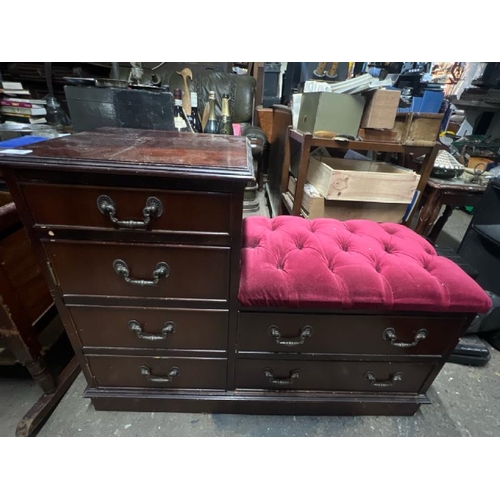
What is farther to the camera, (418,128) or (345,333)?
(418,128)

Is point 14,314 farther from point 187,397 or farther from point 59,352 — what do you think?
point 187,397

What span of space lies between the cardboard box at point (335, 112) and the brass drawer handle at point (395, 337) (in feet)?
3.32

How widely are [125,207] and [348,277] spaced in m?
0.59

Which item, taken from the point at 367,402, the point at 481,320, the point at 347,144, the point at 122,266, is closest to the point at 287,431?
the point at 367,402

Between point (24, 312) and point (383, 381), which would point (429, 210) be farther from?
point (24, 312)

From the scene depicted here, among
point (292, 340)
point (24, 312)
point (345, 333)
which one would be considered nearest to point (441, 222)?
point (345, 333)

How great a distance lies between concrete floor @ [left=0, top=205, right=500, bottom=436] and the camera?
0.88 metres

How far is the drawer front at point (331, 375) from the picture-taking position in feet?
2.75

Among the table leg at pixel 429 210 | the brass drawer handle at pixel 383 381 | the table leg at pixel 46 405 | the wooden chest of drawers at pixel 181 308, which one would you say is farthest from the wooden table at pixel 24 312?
the table leg at pixel 429 210

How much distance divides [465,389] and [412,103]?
1.67 meters

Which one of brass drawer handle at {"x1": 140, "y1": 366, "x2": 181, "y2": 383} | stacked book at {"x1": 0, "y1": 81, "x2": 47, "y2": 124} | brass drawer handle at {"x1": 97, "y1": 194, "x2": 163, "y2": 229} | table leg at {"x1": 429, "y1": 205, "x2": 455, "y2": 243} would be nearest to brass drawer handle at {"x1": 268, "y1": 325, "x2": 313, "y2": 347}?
brass drawer handle at {"x1": 140, "y1": 366, "x2": 181, "y2": 383}

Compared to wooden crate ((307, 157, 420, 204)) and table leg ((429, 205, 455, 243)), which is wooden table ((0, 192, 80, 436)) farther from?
table leg ((429, 205, 455, 243))

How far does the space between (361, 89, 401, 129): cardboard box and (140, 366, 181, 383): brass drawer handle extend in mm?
1378

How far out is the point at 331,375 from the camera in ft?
2.82
